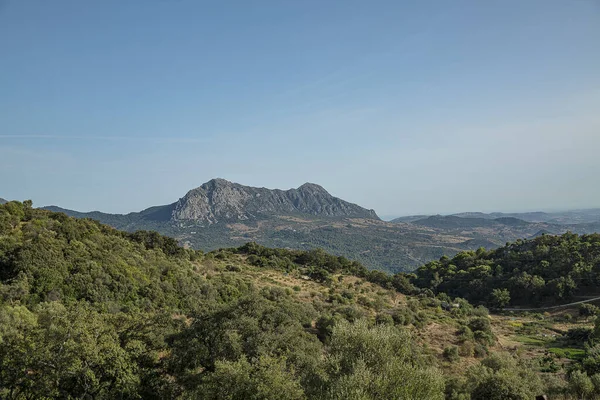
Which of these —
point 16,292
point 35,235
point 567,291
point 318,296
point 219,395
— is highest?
point 35,235

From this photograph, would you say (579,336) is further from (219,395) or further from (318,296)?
(219,395)

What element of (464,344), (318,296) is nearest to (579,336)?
(464,344)

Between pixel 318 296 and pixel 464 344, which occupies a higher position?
pixel 318 296

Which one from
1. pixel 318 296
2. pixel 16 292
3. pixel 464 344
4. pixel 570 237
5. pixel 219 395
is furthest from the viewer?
pixel 570 237

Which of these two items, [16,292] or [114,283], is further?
[114,283]

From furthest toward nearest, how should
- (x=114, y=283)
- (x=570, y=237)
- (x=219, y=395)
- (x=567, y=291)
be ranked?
(x=570, y=237) < (x=567, y=291) < (x=114, y=283) < (x=219, y=395)

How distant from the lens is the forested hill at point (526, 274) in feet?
221

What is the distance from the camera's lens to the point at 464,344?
37.9m

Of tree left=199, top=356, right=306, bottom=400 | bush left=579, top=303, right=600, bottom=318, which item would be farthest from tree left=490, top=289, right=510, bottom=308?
tree left=199, top=356, right=306, bottom=400

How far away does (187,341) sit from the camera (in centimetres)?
2306

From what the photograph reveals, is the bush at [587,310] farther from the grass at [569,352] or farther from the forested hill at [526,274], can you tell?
the grass at [569,352]

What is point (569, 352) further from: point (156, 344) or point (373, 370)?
point (156, 344)

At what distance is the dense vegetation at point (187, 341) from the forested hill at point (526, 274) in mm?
29564

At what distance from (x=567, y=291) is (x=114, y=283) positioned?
260ft
